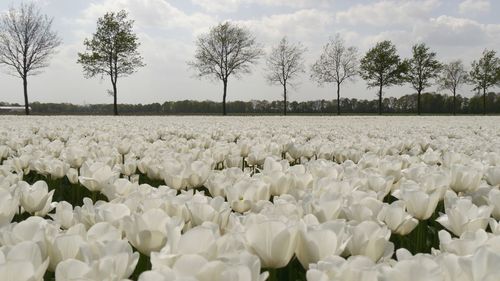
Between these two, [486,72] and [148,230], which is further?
[486,72]

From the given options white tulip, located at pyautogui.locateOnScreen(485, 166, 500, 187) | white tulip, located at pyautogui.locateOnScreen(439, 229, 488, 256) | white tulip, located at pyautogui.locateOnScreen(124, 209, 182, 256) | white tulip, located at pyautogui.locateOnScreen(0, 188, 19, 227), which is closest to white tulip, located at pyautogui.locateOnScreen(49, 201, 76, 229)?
white tulip, located at pyautogui.locateOnScreen(0, 188, 19, 227)

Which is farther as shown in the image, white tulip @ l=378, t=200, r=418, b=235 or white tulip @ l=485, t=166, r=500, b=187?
white tulip @ l=485, t=166, r=500, b=187

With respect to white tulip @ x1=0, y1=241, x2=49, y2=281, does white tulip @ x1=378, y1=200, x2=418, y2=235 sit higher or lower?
lower

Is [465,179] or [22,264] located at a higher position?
[22,264]

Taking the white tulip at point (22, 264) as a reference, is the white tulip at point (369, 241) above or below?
below

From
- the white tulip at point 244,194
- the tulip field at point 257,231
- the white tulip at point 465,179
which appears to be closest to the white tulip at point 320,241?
the tulip field at point 257,231

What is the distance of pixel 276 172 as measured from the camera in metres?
2.95

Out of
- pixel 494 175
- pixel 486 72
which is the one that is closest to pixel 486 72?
pixel 486 72

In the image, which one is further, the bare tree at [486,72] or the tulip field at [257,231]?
the bare tree at [486,72]

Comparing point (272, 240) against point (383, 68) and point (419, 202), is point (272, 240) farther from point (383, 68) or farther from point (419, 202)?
point (383, 68)

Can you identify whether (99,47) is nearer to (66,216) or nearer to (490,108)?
(66,216)

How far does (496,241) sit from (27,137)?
724 centimetres

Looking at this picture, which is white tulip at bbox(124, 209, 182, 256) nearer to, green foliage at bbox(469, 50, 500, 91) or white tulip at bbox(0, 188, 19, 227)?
white tulip at bbox(0, 188, 19, 227)

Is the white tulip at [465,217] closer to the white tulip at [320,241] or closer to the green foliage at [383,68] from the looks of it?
the white tulip at [320,241]
